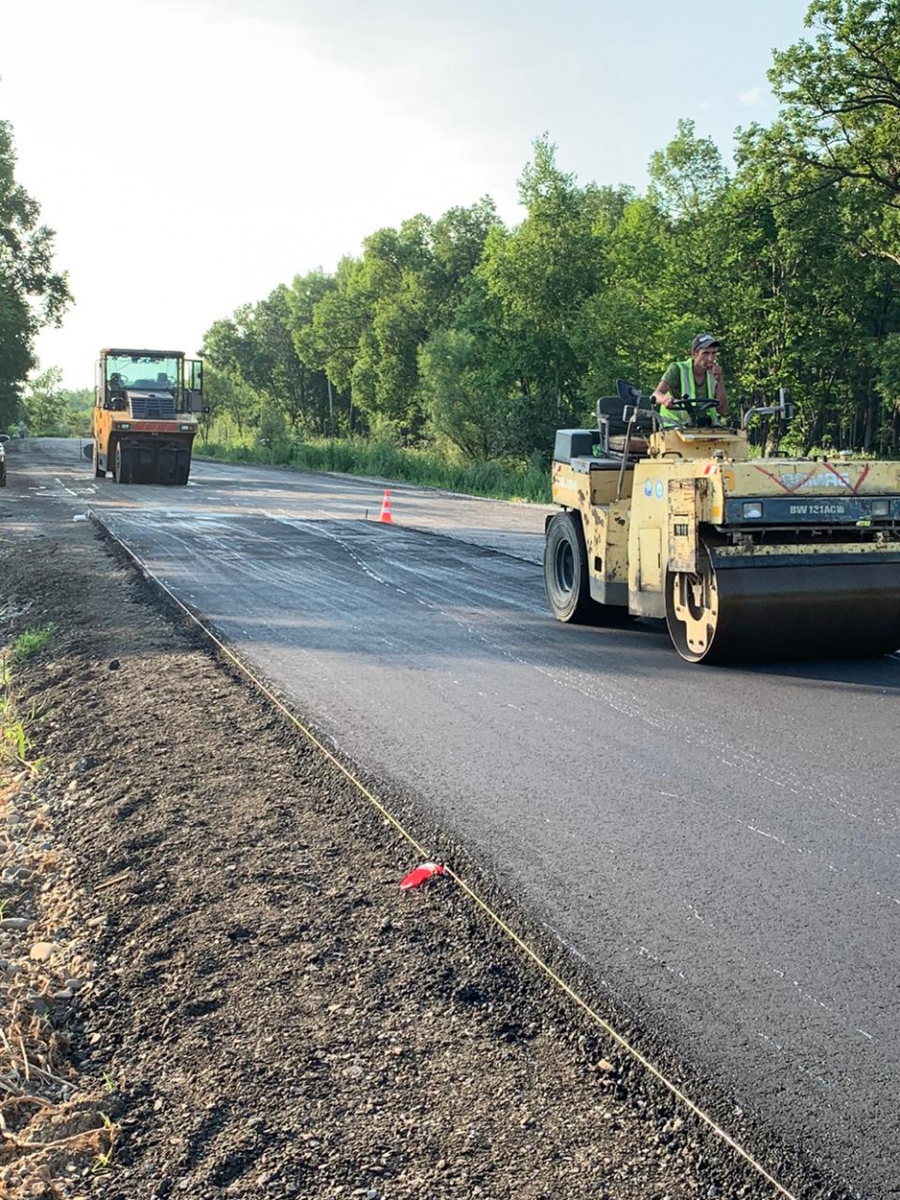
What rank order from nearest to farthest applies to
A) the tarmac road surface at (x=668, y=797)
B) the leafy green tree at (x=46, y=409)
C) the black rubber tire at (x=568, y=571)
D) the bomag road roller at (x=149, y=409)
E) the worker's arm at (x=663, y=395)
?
1. the tarmac road surface at (x=668, y=797)
2. the worker's arm at (x=663, y=395)
3. the black rubber tire at (x=568, y=571)
4. the bomag road roller at (x=149, y=409)
5. the leafy green tree at (x=46, y=409)

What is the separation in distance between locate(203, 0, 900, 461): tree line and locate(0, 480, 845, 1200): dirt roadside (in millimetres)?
30066

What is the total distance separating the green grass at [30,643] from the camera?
1004 centimetres

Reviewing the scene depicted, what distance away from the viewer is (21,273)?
55188 mm

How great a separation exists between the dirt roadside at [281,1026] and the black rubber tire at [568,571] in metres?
4.44

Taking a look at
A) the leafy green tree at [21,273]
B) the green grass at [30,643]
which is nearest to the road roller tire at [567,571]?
the green grass at [30,643]

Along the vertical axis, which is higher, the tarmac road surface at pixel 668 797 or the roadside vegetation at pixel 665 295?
the roadside vegetation at pixel 665 295

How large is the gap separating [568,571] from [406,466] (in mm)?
31698

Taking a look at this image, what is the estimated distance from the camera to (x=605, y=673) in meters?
8.43

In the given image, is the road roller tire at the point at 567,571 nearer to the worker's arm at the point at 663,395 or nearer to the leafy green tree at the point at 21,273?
the worker's arm at the point at 663,395

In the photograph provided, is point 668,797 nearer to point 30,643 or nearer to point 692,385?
point 692,385

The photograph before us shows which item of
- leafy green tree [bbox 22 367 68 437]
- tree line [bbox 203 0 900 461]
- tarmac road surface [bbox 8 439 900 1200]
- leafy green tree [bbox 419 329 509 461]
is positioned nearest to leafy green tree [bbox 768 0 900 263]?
tree line [bbox 203 0 900 461]

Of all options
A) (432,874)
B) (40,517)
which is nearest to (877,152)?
(40,517)

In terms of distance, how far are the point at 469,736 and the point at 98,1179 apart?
392 centimetres

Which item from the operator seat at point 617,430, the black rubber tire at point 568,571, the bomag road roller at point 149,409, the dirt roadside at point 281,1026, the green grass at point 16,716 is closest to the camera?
the dirt roadside at point 281,1026
